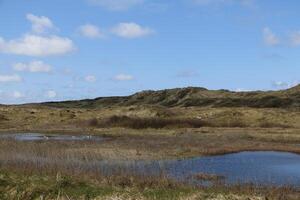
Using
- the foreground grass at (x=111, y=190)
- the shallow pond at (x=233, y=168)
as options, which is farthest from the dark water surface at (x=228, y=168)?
the foreground grass at (x=111, y=190)

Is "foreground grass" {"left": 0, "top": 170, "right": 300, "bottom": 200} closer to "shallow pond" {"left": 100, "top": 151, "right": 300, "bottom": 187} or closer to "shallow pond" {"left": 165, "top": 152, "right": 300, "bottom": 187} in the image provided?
"shallow pond" {"left": 100, "top": 151, "right": 300, "bottom": 187}

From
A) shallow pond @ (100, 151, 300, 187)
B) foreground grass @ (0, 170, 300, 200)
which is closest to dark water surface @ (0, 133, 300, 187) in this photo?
shallow pond @ (100, 151, 300, 187)

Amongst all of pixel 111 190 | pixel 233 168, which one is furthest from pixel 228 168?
pixel 111 190

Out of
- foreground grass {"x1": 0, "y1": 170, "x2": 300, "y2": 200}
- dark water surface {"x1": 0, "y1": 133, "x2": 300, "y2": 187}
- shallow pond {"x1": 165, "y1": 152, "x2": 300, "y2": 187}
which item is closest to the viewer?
foreground grass {"x1": 0, "y1": 170, "x2": 300, "y2": 200}

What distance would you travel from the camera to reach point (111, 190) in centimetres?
2202

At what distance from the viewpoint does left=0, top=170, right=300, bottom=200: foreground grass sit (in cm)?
2028

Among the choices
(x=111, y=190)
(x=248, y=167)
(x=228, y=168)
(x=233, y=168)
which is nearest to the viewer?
(x=111, y=190)

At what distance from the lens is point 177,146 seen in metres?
49.0

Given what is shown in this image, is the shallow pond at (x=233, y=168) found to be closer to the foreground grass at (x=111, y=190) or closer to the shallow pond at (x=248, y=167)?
the shallow pond at (x=248, y=167)

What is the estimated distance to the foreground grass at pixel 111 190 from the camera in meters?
20.3

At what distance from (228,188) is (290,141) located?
111ft

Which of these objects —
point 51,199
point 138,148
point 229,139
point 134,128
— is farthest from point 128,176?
point 134,128

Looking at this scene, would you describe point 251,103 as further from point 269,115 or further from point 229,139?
point 229,139

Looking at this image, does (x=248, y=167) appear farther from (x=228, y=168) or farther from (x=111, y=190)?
(x=111, y=190)
